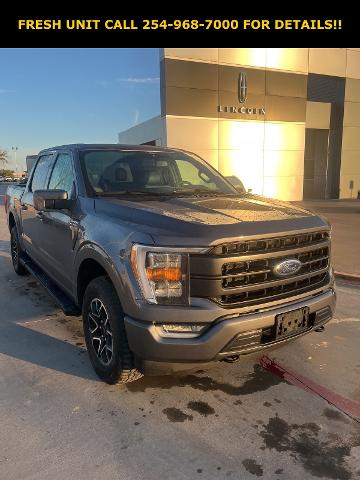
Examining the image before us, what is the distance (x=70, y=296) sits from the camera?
3.85 metres

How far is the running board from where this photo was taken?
3671 mm

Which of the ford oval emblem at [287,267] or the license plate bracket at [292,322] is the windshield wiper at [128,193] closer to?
the ford oval emblem at [287,267]

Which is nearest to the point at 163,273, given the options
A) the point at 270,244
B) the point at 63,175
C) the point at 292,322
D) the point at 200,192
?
the point at 270,244

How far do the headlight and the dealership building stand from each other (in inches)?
634

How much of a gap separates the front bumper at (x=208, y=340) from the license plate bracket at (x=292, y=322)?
59 mm

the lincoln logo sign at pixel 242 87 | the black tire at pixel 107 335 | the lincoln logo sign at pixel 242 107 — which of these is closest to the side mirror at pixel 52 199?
the black tire at pixel 107 335

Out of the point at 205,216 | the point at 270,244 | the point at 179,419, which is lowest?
the point at 179,419

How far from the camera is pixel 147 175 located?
13.0 feet

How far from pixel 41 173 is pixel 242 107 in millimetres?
15994

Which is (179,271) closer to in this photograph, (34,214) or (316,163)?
(34,214)

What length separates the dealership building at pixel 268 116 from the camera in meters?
18.1

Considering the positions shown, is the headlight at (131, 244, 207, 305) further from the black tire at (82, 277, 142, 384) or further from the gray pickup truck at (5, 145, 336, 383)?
the black tire at (82, 277, 142, 384)

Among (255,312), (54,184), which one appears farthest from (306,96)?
(255,312)

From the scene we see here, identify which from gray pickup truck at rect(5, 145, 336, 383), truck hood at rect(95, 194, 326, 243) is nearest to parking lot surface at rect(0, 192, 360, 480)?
gray pickup truck at rect(5, 145, 336, 383)
